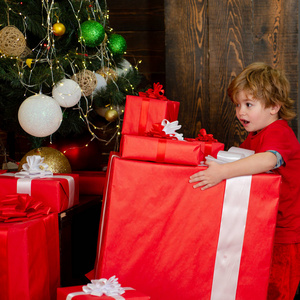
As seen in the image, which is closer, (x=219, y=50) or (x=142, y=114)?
(x=142, y=114)

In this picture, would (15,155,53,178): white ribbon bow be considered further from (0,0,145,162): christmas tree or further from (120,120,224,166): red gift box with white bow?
(120,120,224,166): red gift box with white bow

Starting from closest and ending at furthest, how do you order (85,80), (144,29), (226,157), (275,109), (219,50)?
(226,157), (275,109), (85,80), (219,50), (144,29)

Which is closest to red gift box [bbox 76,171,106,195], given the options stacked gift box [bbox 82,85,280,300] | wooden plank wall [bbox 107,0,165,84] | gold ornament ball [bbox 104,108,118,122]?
gold ornament ball [bbox 104,108,118,122]

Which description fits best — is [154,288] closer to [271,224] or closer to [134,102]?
[271,224]

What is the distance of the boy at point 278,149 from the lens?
127 centimetres

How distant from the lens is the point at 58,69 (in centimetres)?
146

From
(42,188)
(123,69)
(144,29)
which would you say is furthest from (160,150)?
(144,29)

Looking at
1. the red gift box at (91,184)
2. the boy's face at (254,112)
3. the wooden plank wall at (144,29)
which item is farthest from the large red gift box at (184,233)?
the wooden plank wall at (144,29)

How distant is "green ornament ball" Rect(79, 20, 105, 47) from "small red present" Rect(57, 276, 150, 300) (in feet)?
3.09

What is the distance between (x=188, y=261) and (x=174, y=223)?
0.11 meters

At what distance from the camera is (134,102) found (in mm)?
1269

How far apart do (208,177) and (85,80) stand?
67 cm

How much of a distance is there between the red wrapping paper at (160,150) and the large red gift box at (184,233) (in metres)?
0.02

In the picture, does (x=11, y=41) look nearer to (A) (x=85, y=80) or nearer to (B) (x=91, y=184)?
(A) (x=85, y=80)
